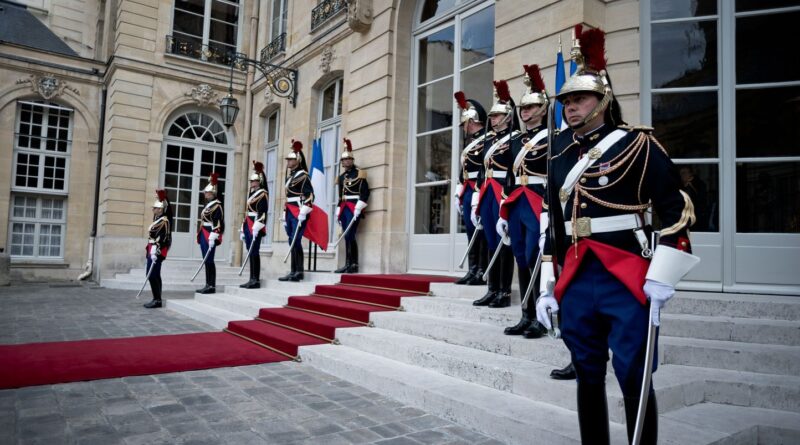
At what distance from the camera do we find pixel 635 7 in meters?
5.43

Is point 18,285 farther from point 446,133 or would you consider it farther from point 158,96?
point 446,133

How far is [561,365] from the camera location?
144 inches

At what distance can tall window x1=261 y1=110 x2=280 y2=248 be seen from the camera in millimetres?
12688

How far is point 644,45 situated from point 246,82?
1178 centimetres

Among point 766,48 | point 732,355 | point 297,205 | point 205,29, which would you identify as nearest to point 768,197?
point 766,48

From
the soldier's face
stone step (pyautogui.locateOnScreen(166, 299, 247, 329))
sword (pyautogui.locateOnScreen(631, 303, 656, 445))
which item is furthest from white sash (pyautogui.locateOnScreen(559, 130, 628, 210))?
stone step (pyautogui.locateOnScreen(166, 299, 247, 329))

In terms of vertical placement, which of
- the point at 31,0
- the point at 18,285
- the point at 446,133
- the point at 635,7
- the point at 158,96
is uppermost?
the point at 31,0

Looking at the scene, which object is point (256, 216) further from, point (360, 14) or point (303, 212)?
point (360, 14)

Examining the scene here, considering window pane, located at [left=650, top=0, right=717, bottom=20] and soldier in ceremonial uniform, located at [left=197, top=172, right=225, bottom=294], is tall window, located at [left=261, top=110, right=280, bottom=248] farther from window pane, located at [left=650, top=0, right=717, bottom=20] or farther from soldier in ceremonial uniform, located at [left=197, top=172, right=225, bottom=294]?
window pane, located at [left=650, top=0, right=717, bottom=20]

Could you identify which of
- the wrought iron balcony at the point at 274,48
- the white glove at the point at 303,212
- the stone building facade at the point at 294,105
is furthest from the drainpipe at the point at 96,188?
the white glove at the point at 303,212

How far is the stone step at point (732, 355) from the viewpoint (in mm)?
3473

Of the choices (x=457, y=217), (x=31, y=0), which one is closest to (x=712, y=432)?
(x=457, y=217)

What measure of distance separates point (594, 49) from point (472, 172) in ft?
10.2

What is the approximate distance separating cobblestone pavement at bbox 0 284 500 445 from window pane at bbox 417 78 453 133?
4.45m
